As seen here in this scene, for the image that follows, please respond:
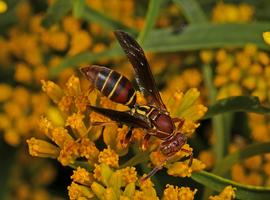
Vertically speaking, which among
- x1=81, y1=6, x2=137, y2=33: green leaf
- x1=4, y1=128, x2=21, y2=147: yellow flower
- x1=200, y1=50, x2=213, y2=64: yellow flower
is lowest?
x1=4, y1=128, x2=21, y2=147: yellow flower

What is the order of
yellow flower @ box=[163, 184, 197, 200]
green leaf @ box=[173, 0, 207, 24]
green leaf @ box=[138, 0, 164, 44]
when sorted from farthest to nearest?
green leaf @ box=[173, 0, 207, 24] → green leaf @ box=[138, 0, 164, 44] → yellow flower @ box=[163, 184, 197, 200]

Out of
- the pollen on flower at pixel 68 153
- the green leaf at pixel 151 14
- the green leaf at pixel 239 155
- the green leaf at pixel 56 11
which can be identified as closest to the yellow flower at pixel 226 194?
the green leaf at pixel 239 155

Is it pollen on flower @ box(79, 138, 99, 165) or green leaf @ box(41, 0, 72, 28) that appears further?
green leaf @ box(41, 0, 72, 28)

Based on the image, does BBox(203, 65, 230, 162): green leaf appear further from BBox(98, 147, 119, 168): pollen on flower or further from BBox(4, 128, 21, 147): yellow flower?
BBox(4, 128, 21, 147): yellow flower

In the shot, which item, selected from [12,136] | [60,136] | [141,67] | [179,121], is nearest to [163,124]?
[179,121]

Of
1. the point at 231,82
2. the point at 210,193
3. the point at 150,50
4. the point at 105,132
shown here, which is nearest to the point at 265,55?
the point at 231,82

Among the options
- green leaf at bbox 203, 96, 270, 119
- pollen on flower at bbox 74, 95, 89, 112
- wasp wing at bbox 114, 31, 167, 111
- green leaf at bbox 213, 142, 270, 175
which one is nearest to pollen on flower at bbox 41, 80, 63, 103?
pollen on flower at bbox 74, 95, 89, 112

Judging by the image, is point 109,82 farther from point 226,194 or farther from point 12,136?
point 12,136
